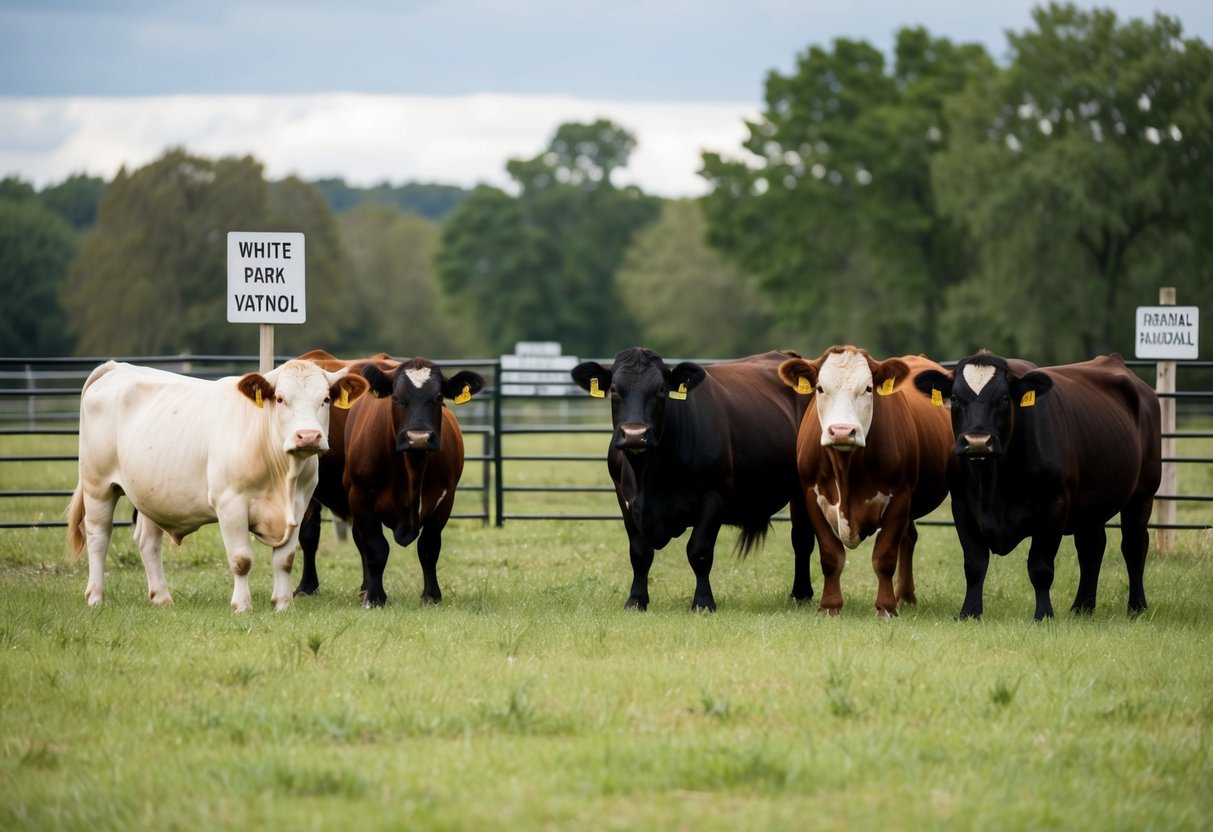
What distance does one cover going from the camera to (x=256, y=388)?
917 cm

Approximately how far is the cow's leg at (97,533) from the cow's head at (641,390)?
345cm

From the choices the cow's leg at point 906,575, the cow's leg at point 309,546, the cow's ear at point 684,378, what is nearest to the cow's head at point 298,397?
the cow's leg at point 309,546

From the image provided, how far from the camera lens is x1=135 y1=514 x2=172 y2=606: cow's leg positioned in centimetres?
968

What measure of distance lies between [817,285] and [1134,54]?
13.8 m

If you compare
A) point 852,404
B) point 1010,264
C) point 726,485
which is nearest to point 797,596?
point 726,485

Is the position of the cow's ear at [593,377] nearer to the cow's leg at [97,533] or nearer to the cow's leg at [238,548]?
the cow's leg at [238,548]

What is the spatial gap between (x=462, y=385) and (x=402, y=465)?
78 centimetres

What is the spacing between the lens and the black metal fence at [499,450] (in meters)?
13.4

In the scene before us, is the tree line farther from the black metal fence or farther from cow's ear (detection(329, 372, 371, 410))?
cow's ear (detection(329, 372, 371, 410))

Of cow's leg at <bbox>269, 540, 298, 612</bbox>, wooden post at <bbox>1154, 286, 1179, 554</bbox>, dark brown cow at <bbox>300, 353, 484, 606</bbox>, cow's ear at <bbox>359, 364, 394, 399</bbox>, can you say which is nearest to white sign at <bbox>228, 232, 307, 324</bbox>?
dark brown cow at <bbox>300, 353, 484, 606</bbox>

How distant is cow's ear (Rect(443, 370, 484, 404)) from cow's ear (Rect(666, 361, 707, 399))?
57.1 inches

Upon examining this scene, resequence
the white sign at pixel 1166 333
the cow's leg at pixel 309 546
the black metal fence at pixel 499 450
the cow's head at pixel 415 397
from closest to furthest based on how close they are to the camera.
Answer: the cow's head at pixel 415 397 → the cow's leg at pixel 309 546 → the black metal fence at pixel 499 450 → the white sign at pixel 1166 333

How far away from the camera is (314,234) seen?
62844 mm

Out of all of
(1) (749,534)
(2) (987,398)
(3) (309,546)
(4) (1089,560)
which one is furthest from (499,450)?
(2) (987,398)
